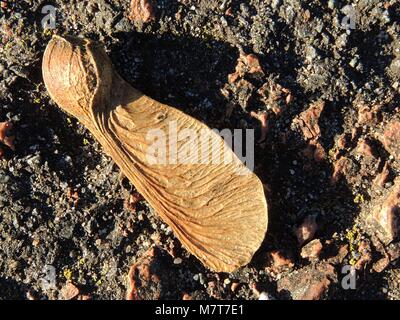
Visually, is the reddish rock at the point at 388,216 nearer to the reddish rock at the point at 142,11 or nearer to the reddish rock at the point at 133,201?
the reddish rock at the point at 133,201

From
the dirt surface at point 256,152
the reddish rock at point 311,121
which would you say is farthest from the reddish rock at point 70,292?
the reddish rock at point 311,121

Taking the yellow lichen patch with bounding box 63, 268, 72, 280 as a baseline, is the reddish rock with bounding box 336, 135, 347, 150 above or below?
above

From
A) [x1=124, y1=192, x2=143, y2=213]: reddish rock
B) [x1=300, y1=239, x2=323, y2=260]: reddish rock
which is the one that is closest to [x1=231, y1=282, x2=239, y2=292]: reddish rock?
[x1=300, y1=239, x2=323, y2=260]: reddish rock

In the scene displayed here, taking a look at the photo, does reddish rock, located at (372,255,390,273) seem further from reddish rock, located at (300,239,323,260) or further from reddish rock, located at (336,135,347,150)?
reddish rock, located at (336,135,347,150)

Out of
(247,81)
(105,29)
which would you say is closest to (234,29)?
(247,81)

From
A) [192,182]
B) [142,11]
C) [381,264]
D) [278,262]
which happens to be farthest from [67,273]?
[381,264]

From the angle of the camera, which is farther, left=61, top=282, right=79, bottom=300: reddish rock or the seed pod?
left=61, top=282, right=79, bottom=300: reddish rock
